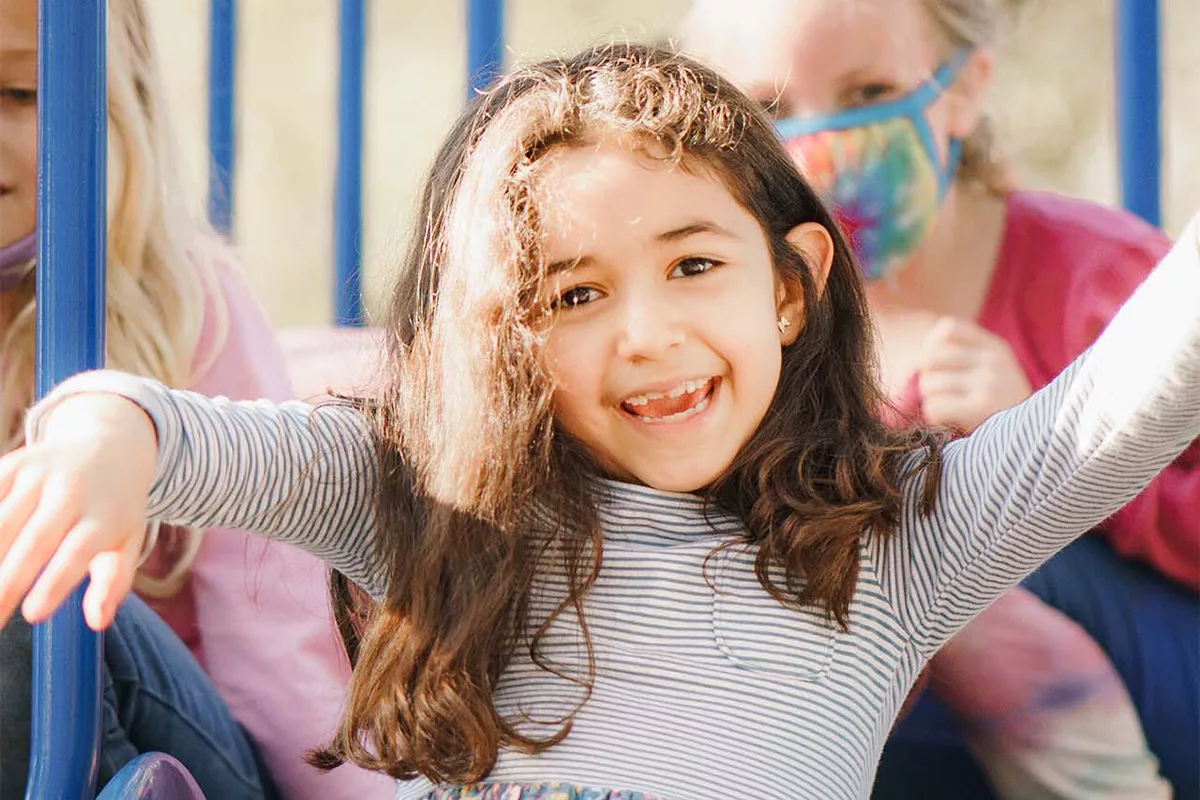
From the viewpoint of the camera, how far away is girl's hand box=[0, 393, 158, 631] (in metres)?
0.56

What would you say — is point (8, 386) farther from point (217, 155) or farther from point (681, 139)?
point (681, 139)

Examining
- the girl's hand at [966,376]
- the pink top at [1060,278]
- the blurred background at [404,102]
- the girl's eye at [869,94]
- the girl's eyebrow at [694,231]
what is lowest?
the blurred background at [404,102]

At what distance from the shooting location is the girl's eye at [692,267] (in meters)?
0.77

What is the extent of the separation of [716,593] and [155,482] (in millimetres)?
276

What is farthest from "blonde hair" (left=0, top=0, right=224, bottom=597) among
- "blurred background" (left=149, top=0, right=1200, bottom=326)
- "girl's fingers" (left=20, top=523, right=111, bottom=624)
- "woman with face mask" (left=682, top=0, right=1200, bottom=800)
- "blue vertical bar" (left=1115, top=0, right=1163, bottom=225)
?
"blurred background" (left=149, top=0, right=1200, bottom=326)

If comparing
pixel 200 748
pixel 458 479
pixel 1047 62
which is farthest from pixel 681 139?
pixel 1047 62

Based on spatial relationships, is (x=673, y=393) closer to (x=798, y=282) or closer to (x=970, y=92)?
(x=798, y=282)

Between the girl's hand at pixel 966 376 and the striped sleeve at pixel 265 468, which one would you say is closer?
the striped sleeve at pixel 265 468

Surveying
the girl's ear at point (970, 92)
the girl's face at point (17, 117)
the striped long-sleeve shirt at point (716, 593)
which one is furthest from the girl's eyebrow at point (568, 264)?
the girl's ear at point (970, 92)

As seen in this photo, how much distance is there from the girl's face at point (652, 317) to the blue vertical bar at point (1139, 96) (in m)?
0.56

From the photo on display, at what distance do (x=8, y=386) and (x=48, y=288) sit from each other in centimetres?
37

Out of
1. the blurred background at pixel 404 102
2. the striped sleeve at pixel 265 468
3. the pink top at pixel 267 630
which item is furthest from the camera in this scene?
the blurred background at pixel 404 102

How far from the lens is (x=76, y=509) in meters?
0.58

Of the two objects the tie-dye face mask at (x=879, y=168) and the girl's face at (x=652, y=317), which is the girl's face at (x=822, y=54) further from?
the girl's face at (x=652, y=317)
